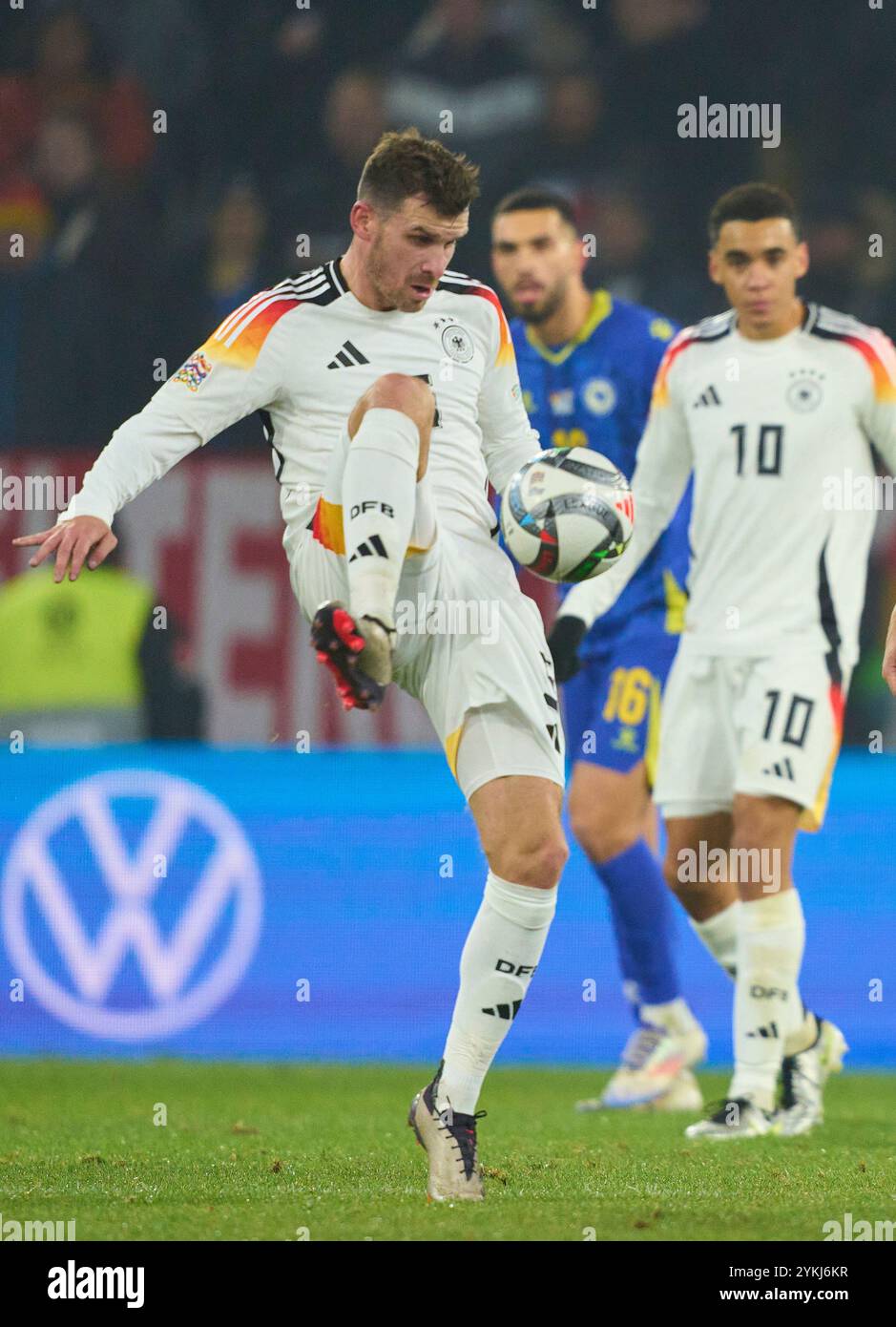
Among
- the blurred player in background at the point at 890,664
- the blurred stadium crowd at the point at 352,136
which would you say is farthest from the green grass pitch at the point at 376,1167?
the blurred stadium crowd at the point at 352,136

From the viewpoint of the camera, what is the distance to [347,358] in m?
4.54

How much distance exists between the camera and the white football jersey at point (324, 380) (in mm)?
4402

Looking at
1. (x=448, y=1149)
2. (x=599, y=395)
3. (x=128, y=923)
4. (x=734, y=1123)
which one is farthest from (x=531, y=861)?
(x=128, y=923)

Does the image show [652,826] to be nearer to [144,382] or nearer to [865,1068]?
[865,1068]

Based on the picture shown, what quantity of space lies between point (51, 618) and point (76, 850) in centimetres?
200

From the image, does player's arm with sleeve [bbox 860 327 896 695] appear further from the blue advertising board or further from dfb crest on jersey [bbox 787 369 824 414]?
the blue advertising board

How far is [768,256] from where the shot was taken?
6.18 m

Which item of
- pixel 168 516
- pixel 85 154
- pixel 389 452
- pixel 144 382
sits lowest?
pixel 389 452

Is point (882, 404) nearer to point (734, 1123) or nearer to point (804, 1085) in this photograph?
point (804, 1085)

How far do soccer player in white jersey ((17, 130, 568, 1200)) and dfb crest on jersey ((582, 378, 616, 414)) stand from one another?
7.34ft

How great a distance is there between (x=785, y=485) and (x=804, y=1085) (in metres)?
1.72

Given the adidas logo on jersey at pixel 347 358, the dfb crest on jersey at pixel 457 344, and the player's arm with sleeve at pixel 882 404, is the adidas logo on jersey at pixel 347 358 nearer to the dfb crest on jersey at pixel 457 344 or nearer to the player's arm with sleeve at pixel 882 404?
the dfb crest on jersey at pixel 457 344

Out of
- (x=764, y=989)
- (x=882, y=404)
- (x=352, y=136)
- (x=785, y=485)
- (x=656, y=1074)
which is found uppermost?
(x=352, y=136)
